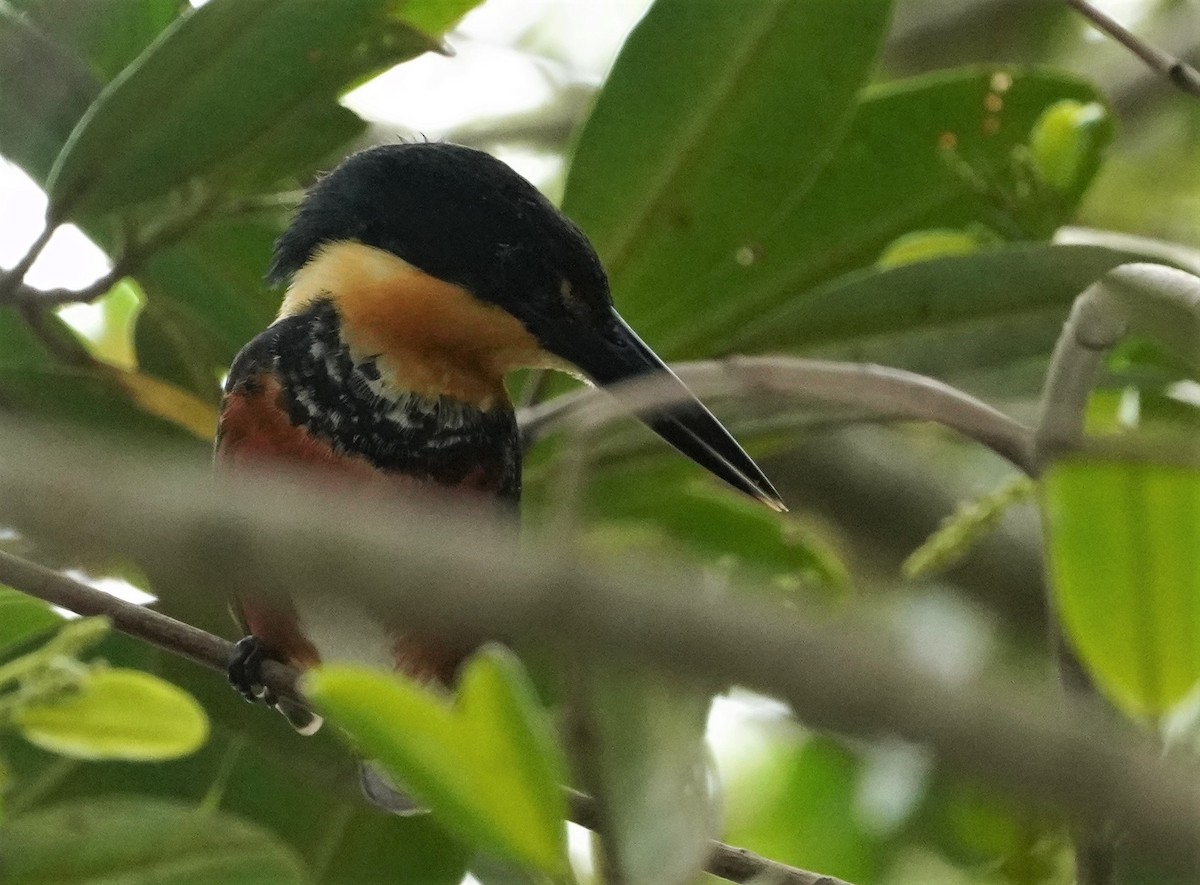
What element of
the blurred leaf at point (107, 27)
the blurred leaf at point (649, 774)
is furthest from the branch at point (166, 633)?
the blurred leaf at point (107, 27)

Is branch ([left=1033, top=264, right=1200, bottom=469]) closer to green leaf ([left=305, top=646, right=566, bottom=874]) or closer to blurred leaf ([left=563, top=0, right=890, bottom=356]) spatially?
blurred leaf ([left=563, top=0, right=890, bottom=356])

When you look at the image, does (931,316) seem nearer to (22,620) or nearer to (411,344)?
(411,344)

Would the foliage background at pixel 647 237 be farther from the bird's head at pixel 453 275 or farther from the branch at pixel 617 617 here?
the branch at pixel 617 617

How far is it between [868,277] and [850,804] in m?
0.84

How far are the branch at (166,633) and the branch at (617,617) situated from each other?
51 cm

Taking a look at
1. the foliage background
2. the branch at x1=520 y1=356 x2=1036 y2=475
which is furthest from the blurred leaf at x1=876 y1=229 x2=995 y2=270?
the branch at x1=520 y1=356 x2=1036 y2=475

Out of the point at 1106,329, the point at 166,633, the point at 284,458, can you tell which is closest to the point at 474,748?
the point at 166,633

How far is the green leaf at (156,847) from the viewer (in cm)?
117

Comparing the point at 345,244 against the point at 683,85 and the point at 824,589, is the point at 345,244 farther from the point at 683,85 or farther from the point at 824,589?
the point at 824,589

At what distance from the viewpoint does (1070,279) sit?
4.54ft

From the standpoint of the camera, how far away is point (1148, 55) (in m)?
1.35

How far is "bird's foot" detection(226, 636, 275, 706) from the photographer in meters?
1.38

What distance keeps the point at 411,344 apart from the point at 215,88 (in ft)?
1.16

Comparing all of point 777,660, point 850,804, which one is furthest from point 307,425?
point 777,660
